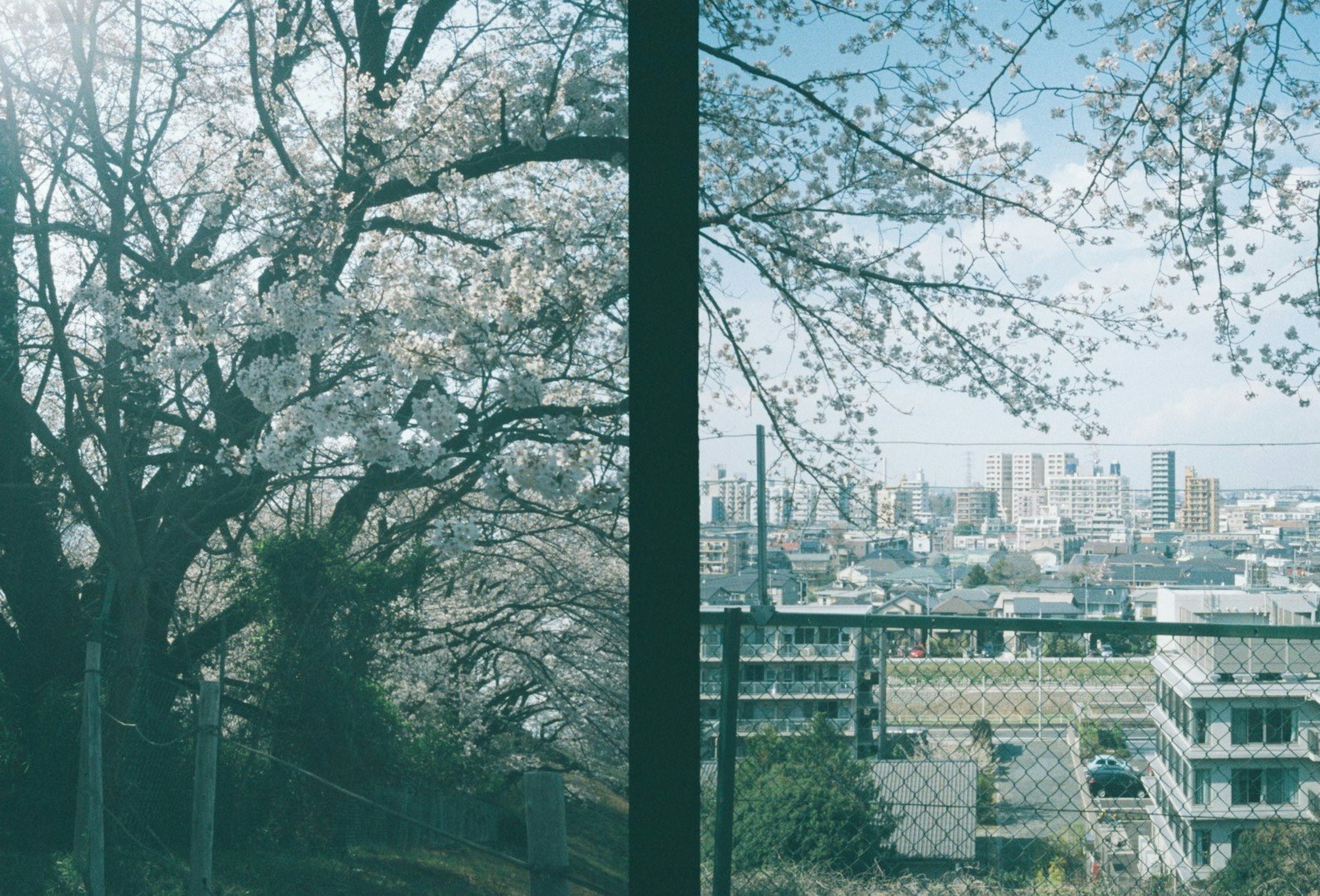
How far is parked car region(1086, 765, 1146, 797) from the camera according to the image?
54.0 inches

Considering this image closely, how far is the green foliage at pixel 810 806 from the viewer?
1.46 meters

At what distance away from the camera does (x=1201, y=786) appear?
139 cm

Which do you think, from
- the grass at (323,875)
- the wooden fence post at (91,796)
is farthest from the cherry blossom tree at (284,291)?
the grass at (323,875)

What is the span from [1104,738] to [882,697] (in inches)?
13.6

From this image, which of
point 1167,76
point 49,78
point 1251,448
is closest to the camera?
point 1251,448

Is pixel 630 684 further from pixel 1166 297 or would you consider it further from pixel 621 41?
pixel 621 41

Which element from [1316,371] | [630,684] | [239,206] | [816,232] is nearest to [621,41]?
[816,232]

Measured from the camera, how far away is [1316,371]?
4.57 ft

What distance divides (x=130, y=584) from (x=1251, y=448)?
2.29 m

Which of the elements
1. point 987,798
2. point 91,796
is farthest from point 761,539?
point 91,796

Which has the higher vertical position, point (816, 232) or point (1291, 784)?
point (816, 232)

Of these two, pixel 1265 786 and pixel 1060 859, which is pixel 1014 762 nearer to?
pixel 1060 859

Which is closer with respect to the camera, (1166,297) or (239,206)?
(1166,297)

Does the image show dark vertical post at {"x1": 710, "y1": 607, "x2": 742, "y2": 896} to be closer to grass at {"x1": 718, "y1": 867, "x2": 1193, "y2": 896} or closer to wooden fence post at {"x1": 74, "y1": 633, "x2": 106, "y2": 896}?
grass at {"x1": 718, "y1": 867, "x2": 1193, "y2": 896}
